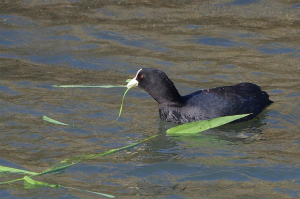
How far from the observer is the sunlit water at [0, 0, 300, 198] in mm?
5297

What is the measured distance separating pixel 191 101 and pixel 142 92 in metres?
1.18

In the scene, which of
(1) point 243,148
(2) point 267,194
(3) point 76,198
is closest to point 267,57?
(1) point 243,148

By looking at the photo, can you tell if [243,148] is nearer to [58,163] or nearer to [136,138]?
[136,138]

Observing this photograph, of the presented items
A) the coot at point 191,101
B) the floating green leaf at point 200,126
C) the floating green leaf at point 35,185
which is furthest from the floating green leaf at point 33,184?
the coot at point 191,101

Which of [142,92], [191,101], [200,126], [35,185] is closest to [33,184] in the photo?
[35,185]

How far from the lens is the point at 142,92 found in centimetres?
771

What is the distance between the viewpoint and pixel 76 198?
4.91 m

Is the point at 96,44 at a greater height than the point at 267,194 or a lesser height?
greater

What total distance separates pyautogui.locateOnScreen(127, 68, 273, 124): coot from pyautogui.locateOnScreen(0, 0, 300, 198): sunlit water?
184 millimetres

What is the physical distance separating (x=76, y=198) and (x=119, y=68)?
12.6 feet

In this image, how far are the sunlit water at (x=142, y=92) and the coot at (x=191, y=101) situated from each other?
18cm

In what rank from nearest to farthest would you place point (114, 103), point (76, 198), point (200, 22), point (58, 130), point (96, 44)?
point (76, 198), point (58, 130), point (114, 103), point (96, 44), point (200, 22)

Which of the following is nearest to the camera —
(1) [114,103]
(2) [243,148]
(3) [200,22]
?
(2) [243,148]

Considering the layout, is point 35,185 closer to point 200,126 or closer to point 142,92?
point 200,126
